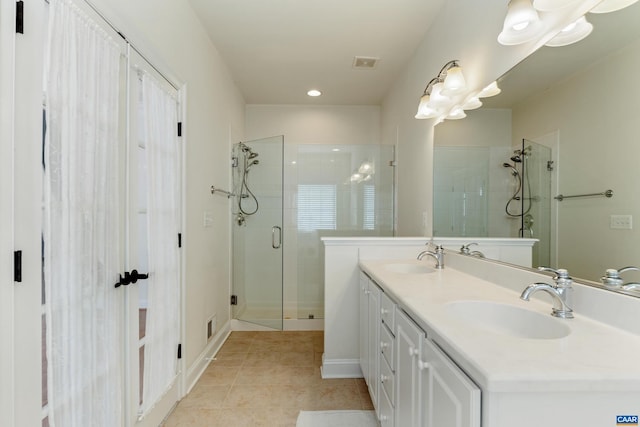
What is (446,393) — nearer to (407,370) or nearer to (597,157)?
(407,370)

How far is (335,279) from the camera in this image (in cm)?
233

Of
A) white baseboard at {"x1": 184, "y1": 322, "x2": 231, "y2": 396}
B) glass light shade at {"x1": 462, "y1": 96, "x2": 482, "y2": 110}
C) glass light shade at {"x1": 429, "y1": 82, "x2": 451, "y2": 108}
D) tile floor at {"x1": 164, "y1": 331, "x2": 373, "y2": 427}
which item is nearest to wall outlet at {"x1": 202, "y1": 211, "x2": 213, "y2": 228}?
white baseboard at {"x1": 184, "y1": 322, "x2": 231, "y2": 396}

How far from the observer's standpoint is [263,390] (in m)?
2.16

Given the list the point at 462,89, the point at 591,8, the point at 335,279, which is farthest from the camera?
the point at 335,279

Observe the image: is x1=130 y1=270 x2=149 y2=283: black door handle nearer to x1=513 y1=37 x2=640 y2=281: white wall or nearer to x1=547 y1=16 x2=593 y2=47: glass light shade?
x1=513 y1=37 x2=640 y2=281: white wall

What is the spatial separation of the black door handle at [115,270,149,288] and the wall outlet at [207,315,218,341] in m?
1.23

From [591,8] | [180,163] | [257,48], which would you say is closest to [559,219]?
[591,8]

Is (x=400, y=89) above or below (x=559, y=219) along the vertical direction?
above

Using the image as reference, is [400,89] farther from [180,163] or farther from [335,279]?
[180,163]

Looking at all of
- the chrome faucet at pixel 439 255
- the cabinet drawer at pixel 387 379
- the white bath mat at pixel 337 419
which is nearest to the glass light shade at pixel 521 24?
the chrome faucet at pixel 439 255

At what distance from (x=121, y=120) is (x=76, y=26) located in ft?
1.35

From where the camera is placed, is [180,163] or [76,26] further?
[180,163]

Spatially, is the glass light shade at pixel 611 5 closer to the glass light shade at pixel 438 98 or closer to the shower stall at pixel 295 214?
the glass light shade at pixel 438 98

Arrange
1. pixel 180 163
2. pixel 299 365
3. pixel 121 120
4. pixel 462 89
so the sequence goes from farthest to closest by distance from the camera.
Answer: pixel 299 365 → pixel 180 163 → pixel 462 89 → pixel 121 120
